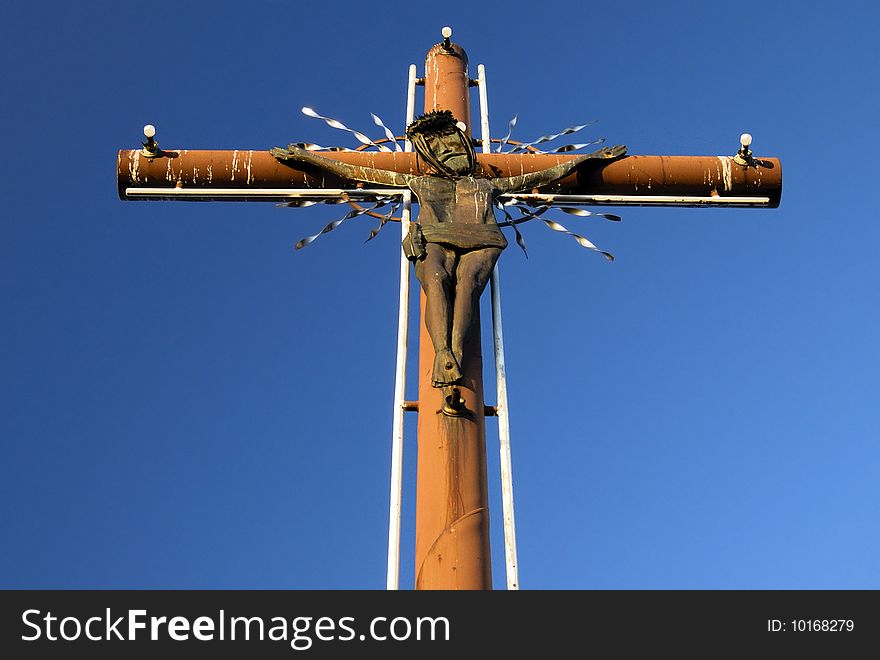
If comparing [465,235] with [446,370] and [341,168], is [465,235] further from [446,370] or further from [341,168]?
[341,168]

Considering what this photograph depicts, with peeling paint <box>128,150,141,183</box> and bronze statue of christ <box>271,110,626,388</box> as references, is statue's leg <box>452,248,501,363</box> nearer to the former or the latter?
bronze statue of christ <box>271,110,626,388</box>

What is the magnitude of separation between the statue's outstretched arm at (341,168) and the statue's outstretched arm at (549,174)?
684mm

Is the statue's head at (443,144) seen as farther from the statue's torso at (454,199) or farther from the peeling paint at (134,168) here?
the peeling paint at (134,168)

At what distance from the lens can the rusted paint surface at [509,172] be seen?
38.9 feet

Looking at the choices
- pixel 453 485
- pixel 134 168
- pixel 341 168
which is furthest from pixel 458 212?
pixel 134 168

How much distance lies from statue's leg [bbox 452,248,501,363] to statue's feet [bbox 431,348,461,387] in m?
0.07

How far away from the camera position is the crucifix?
10.1 m

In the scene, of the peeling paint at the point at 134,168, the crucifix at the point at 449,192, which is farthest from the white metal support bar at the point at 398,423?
the peeling paint at the point at 134,168

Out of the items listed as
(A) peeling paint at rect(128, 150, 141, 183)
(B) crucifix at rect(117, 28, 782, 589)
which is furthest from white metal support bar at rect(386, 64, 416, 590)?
(A) peeling paint at rect(128, 150, 141, 183)

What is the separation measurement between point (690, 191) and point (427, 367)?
2.64 metres
